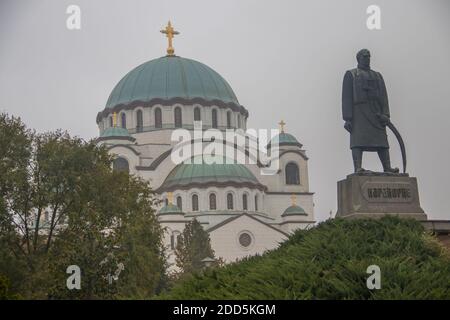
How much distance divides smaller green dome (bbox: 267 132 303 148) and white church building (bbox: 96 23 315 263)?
0.27 feet

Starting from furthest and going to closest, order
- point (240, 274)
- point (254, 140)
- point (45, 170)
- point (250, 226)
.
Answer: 1. point (254, 140)
2. point (250, 226)
3. point (45, 170)
4. point (240, 274)

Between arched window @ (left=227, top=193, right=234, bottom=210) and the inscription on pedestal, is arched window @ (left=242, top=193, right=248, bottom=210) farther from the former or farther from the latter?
the inscription on pedestal

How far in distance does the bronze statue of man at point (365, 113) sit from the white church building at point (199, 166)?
43.1 m

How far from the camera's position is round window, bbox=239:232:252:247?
211 feet

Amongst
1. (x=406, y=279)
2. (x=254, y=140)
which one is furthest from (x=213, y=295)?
(x=254, y=140)

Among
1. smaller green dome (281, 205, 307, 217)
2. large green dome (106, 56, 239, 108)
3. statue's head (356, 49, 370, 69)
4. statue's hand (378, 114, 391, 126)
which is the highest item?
large green dome (106, 56, 239, 108)

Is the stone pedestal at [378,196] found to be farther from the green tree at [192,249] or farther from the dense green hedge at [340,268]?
the green tree at [192,249]

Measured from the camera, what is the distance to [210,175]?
6675cm

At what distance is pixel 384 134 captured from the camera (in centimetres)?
1934

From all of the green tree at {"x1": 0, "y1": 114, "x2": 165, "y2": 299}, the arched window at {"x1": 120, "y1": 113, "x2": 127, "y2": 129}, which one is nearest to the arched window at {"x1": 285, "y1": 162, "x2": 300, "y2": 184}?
the arched window at {"x1": 120, "y1": 113, "x2": 127, "y2": 129}

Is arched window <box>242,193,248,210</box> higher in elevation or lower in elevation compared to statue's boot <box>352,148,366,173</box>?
higher
